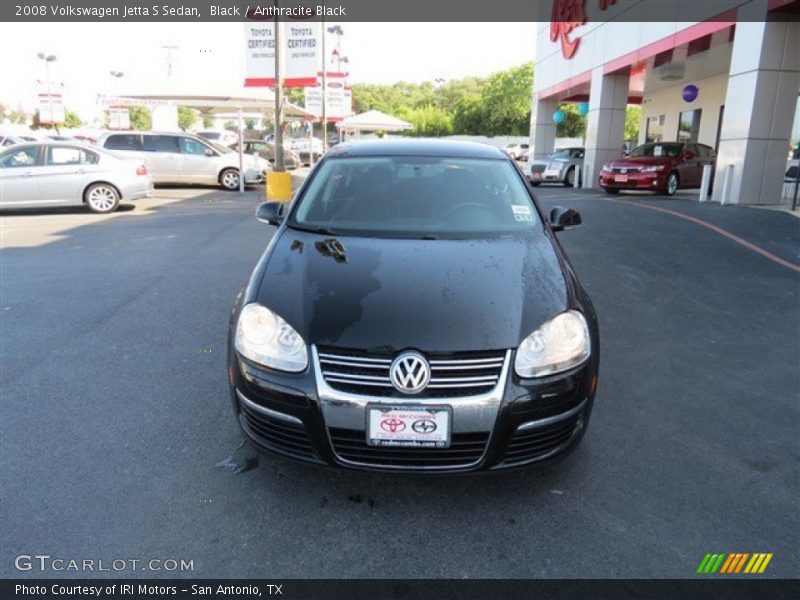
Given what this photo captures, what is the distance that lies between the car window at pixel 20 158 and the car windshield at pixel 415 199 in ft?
34.6

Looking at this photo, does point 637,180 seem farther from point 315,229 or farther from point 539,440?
point 539,440

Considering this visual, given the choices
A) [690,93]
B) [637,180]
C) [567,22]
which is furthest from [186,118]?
[637,180]

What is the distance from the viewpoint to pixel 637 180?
50.4 ft

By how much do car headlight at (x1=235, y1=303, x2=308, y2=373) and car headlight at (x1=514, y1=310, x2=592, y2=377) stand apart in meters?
0.92

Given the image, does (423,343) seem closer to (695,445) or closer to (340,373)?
(340,373)

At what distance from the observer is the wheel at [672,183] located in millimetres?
15386

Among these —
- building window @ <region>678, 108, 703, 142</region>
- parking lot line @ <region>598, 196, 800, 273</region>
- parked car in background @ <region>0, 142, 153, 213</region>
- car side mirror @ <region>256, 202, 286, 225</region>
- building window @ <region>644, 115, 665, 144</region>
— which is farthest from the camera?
building window @ <region>644, 115, 665, 144</region>

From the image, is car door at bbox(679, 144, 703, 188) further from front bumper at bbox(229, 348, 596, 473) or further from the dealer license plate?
the dealer license plate

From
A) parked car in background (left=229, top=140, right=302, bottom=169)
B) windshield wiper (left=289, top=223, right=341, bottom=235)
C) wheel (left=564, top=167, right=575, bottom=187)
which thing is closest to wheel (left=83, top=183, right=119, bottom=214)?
parked car in background (left=229, top=140, right=302, bottom=169)

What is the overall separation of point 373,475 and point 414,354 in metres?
0.79

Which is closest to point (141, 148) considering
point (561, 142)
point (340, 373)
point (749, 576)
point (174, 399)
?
point (174, 399)

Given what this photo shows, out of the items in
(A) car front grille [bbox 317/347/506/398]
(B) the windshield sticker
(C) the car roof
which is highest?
(C) the car roof

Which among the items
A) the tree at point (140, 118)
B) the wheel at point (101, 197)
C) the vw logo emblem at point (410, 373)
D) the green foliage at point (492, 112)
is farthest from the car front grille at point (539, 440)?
the tree at point (140, 118)

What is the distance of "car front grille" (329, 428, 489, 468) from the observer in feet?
8.06
